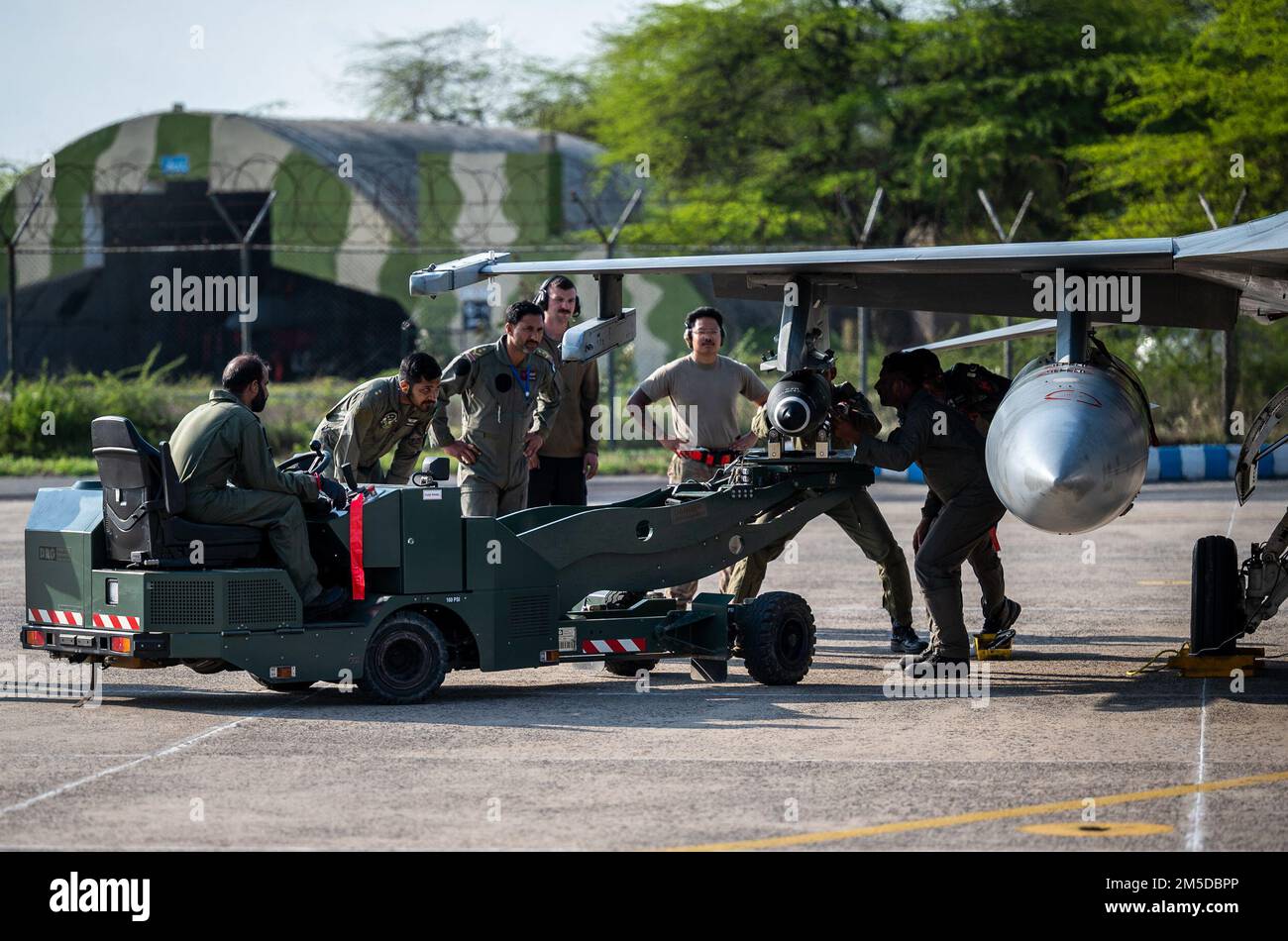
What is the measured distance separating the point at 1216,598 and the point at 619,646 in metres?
3.78

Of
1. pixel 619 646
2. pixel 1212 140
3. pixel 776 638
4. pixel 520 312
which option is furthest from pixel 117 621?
pixel 1212 140

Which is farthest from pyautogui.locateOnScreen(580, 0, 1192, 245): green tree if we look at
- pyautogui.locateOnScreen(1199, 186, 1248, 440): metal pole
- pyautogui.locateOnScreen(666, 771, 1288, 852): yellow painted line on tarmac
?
pyautogui.locateOnScreen(666, 771, 1288, 852): yellow painted line on tarmac

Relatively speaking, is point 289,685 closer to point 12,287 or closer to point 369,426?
point 369,426

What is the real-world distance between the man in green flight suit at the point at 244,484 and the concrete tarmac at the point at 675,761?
820mm

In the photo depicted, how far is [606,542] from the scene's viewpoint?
10.3 metres

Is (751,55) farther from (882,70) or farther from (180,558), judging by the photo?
(180,558)

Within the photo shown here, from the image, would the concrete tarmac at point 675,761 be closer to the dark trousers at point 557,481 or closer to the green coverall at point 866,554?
the green coverall at point 866,554

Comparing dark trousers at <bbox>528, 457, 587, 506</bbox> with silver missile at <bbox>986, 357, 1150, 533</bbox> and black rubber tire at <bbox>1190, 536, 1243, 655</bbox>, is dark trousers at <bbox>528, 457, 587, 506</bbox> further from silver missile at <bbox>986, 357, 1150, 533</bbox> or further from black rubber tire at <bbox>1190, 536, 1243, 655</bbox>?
black rubber tire at <bbox>1190, 536, 1243, 655</bbox>

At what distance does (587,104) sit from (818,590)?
44740 mm

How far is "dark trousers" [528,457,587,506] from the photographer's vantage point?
12.4 metres

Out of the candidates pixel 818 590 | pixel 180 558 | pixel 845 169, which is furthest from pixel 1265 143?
pixel 180 558

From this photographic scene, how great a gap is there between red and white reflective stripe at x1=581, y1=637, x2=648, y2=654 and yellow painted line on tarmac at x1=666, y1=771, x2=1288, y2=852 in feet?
11.5

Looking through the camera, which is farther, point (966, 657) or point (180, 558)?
point (966, 657)
